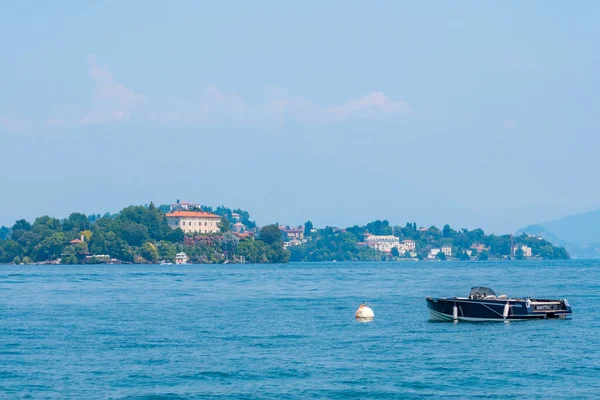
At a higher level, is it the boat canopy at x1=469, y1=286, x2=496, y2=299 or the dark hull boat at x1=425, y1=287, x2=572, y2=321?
the boat canopy at x1=469, y1=286, x2=496, y2=299

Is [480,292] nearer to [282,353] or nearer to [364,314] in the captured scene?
[364,314]

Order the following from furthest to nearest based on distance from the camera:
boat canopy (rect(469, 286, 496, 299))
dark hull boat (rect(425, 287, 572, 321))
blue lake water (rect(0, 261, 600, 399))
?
1. boat canopy (rect(469, 286, 496, 299))
2. dark hull boat (rect(425, 287, 572, 321))
3. blue lake water (rect(0, 261, 600, 399))

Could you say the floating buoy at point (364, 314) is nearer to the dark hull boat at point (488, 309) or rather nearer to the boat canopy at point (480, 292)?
the dark hull boat at point (488, 309)

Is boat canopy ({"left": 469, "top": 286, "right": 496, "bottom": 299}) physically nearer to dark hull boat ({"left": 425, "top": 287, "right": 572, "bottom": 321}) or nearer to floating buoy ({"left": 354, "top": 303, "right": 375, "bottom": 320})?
dark hull boat ({"left": 425, "top": 287, "right": 572, "bottom": 321})

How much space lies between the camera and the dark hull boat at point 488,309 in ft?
252

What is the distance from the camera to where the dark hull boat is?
76.8 meters

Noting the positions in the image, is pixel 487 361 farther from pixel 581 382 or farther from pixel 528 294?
pixel 528 294

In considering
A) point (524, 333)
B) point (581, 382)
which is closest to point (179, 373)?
point (581, 382)

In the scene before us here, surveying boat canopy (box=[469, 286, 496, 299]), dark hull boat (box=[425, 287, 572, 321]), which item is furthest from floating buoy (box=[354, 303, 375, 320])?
boat canopy (box=[469, 286, 496, 299])

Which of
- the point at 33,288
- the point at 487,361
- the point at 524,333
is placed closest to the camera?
the point at 487,361

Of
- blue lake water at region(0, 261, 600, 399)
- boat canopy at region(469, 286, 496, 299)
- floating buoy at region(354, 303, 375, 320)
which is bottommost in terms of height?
blue lake water at region(0, 261, 600, 399)

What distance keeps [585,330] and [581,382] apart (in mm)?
24035

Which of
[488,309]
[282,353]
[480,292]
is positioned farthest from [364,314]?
[282,353]

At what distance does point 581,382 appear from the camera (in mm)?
47656
